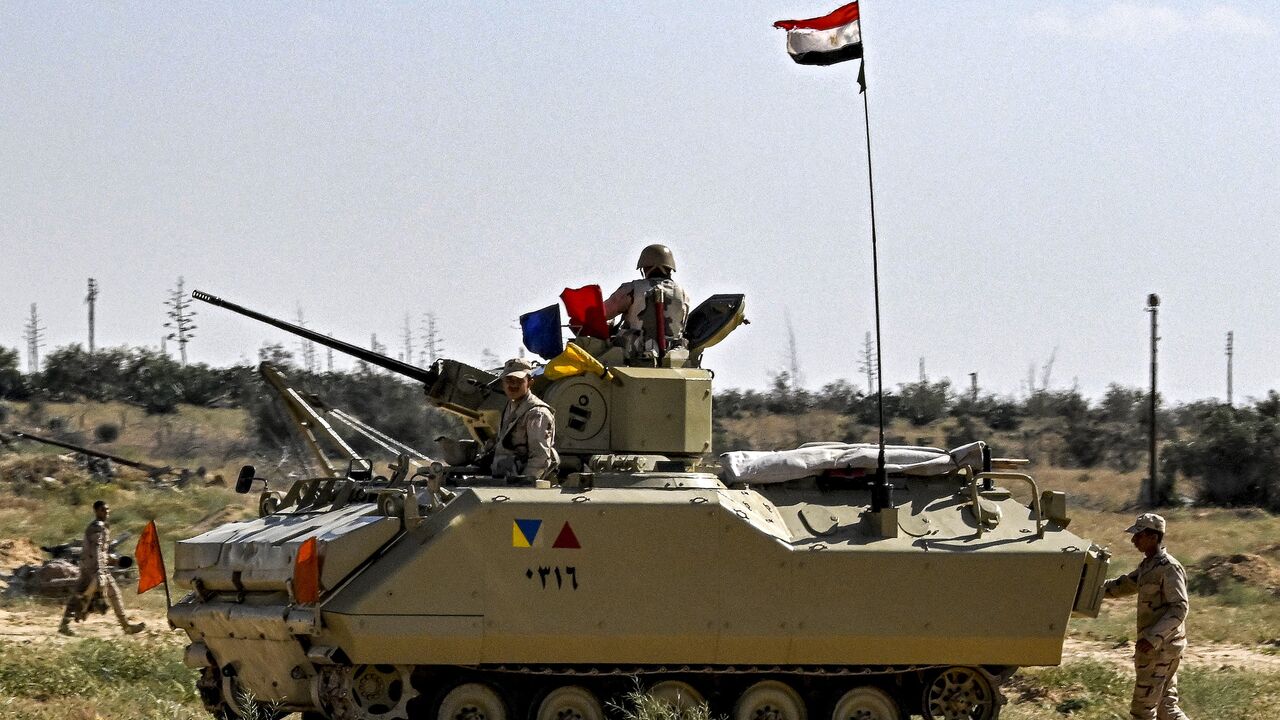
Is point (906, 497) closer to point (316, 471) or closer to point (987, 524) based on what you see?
point (987, 524)

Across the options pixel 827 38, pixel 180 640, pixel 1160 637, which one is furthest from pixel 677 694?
pixel 180 640

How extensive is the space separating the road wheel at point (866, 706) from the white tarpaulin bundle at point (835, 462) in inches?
63.8

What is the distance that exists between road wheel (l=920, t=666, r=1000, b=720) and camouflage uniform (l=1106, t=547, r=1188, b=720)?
40.1 inches

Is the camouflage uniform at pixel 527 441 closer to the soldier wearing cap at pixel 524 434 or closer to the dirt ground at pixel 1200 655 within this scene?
the soldier wearing cap at pixel 524 434

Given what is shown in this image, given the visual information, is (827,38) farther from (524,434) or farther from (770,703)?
(770,703)

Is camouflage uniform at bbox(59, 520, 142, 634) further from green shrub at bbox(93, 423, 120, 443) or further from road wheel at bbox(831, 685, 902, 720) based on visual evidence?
green shrub at bbox(93, 423, 120, 443)

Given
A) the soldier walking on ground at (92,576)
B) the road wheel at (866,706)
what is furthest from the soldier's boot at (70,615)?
the road wheel at (866,706)

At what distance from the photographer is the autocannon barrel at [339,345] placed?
14.5m

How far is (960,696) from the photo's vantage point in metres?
13.6

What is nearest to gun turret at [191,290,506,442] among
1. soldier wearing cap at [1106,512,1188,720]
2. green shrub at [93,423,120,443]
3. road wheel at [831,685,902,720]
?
road wheel at [831,685,902,720]

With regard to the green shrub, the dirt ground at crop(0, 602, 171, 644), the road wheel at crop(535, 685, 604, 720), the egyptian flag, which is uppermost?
the egyptian flag

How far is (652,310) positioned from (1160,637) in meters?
4.45

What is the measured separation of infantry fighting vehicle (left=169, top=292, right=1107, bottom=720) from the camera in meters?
12.5

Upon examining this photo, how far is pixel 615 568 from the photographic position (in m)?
12.8
